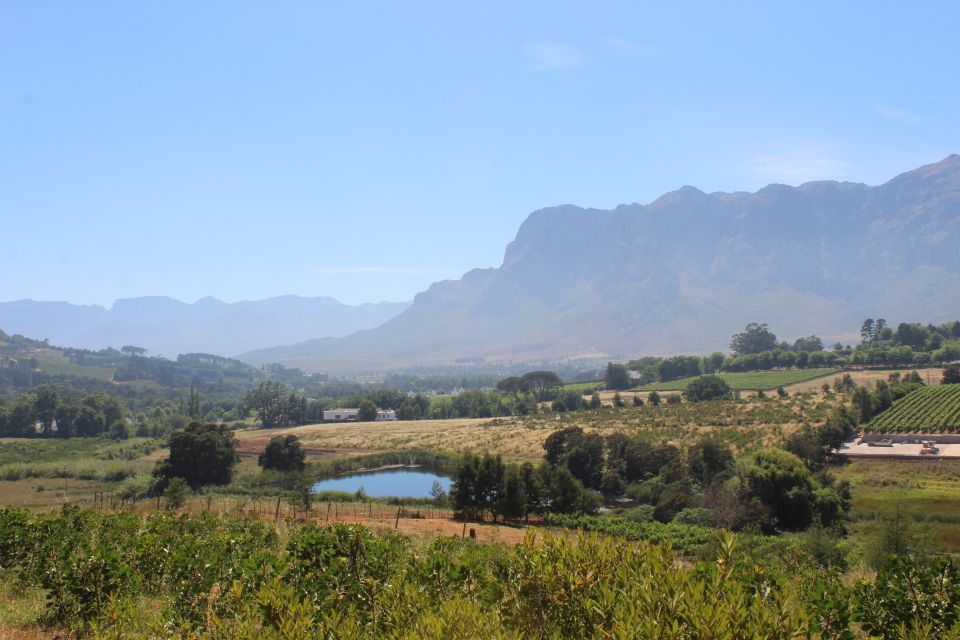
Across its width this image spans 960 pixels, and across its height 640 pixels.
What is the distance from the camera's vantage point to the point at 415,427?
325ft

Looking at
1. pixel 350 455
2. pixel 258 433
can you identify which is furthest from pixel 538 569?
pixel 258 433

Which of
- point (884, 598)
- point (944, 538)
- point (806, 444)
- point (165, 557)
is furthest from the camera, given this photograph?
point (806, 444)

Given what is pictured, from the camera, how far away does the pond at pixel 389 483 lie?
57362 millimetres

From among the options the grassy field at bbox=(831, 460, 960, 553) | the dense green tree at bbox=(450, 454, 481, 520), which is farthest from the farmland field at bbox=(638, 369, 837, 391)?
the dense green tree at bbox=(450, 454, 481, 520)

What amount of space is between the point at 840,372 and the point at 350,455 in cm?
9467

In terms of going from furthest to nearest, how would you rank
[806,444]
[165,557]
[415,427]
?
[415,427], [806,444], [165,557]

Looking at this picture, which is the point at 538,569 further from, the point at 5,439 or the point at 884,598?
the point at 5,439

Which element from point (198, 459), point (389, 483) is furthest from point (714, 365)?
point (198, 459)

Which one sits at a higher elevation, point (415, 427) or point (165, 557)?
point (165, 557)

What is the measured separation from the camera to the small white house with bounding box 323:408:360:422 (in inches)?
4609

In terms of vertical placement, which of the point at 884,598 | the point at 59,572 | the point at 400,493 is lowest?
the point at 400,493

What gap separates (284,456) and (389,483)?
33.0ft

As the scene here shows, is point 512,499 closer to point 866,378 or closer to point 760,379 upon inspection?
point 866,378

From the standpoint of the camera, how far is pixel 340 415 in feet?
389
